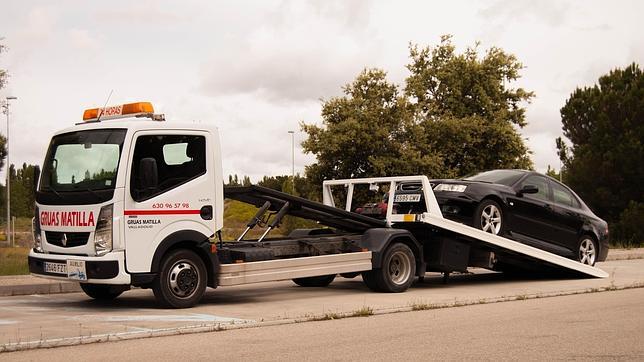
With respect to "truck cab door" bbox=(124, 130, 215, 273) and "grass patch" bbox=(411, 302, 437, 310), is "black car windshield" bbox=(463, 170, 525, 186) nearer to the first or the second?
"grass patch" bbox=(411, 302, 437, 310)

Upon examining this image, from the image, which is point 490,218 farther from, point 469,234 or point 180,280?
point 180,280

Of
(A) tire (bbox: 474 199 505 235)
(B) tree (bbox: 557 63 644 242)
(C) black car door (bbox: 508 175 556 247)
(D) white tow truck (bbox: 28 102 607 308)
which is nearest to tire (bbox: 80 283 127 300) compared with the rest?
(D) white tow truck (bbox: 28 102 607 308)

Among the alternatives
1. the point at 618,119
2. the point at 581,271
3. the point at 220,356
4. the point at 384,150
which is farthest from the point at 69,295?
the point at 618,119

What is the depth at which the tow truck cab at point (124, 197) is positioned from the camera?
10.3m

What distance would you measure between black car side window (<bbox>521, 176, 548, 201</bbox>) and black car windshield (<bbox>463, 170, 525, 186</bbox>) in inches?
6.5

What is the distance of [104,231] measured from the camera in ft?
33.7

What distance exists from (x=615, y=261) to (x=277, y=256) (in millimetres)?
12592

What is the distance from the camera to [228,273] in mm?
11164

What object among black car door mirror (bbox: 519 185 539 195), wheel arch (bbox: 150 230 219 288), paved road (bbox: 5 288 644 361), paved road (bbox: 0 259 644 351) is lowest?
paved road (bbox: 5 288 644 361)

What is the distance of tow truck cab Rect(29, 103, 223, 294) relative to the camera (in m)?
10.3

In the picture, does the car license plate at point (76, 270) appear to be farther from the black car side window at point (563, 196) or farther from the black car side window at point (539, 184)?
the black car side window at point (563, 196)

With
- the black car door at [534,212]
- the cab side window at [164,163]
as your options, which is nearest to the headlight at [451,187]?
the black car door at [534,212]

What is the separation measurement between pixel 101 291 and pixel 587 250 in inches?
356

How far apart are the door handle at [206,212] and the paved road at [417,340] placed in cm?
236
